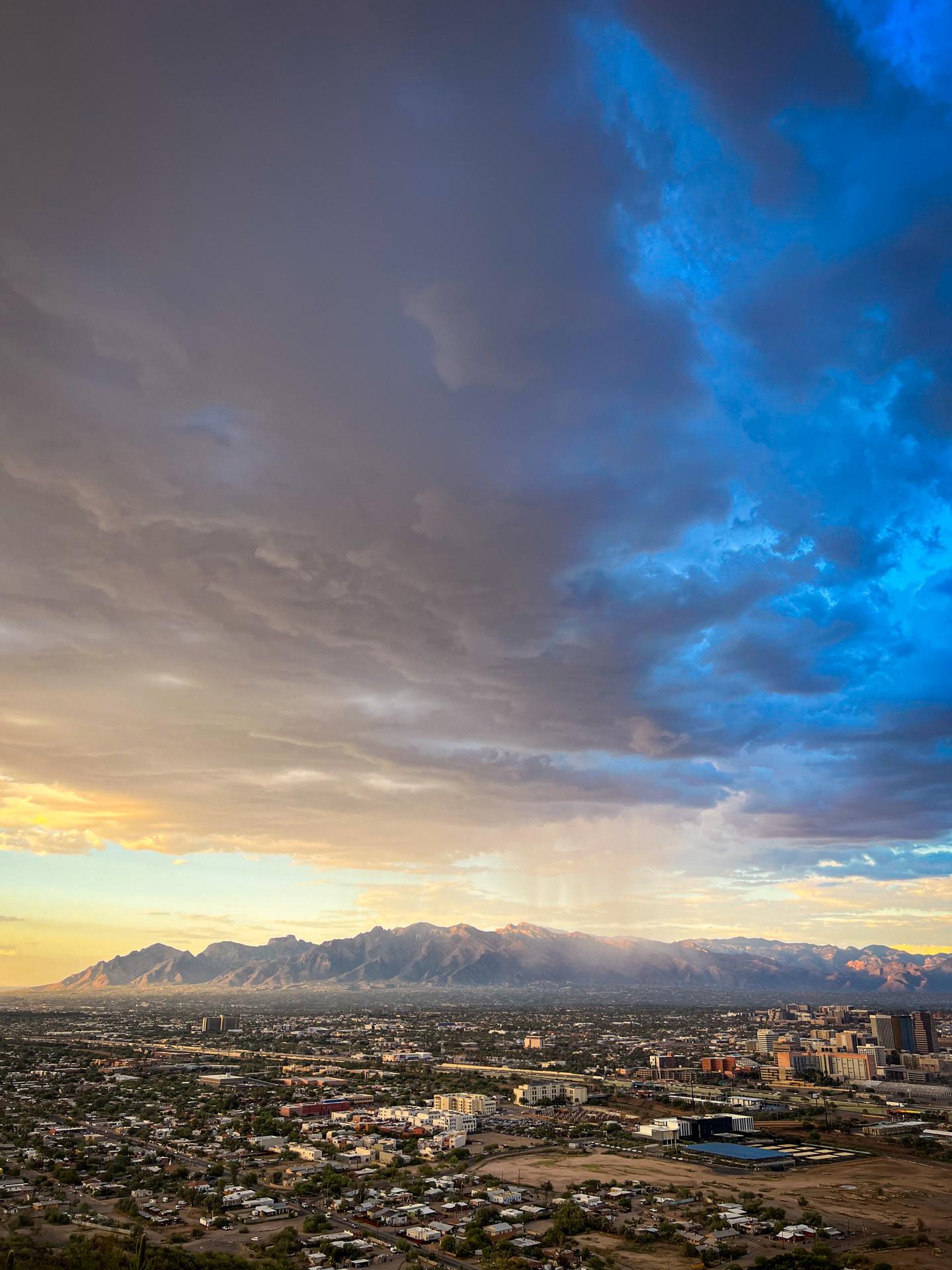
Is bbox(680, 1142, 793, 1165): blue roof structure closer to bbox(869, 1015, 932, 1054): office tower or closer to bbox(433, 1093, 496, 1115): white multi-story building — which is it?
bbox(433, 1093, 496, 1115): white multi-story building

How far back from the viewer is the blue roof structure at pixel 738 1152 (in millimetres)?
59719

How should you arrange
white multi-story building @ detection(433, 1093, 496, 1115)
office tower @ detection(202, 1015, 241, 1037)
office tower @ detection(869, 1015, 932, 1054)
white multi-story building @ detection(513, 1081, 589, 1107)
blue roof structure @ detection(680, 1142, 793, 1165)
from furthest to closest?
office tower @ detection(202, 1015, 241, 1037) < office tower @ detection(869, 1015, 932, 1054) < white multi-story building @ detection(513, 1081, 589, 1107) < white multi-story building @ detection(433, 1093, 496, 1115) < blue roof structure @ detection(680, 1142, 793, 1165)

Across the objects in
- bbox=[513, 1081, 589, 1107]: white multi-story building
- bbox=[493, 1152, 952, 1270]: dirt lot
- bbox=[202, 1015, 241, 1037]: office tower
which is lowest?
bbox=[493, 1152, 952, 1270]: dirt lot

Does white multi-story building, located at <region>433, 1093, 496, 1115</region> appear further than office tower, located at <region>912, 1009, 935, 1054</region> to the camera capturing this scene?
No

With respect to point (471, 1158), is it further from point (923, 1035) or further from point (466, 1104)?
point (923, 1035)

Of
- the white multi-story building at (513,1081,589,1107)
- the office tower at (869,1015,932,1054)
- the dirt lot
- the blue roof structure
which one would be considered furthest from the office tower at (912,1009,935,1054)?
the blue roof structure

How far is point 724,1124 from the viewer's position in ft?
233

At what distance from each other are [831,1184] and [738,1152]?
370 inches

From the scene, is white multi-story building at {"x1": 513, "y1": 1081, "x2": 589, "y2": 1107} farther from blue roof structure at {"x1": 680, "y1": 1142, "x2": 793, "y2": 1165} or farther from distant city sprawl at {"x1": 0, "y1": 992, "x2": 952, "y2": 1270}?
blue roof structure at {"x1": 680, "y1": 1142, "x2": 793, "y2": 1165}

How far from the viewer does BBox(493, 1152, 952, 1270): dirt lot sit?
145 feet

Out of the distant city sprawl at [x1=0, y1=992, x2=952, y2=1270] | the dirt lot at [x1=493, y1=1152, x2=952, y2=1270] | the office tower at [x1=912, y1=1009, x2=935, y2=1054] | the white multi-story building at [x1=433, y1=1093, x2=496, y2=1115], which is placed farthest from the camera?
the office tower at [x1=912, y1=1009, x2=935, y2=1054]

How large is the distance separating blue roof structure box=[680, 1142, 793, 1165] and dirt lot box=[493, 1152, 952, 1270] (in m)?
1.92

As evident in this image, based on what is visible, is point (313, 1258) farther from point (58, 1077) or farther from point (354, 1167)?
point (58, 1077)

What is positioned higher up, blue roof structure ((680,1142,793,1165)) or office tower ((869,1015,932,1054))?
office tower ((869,1015,932,1054))
